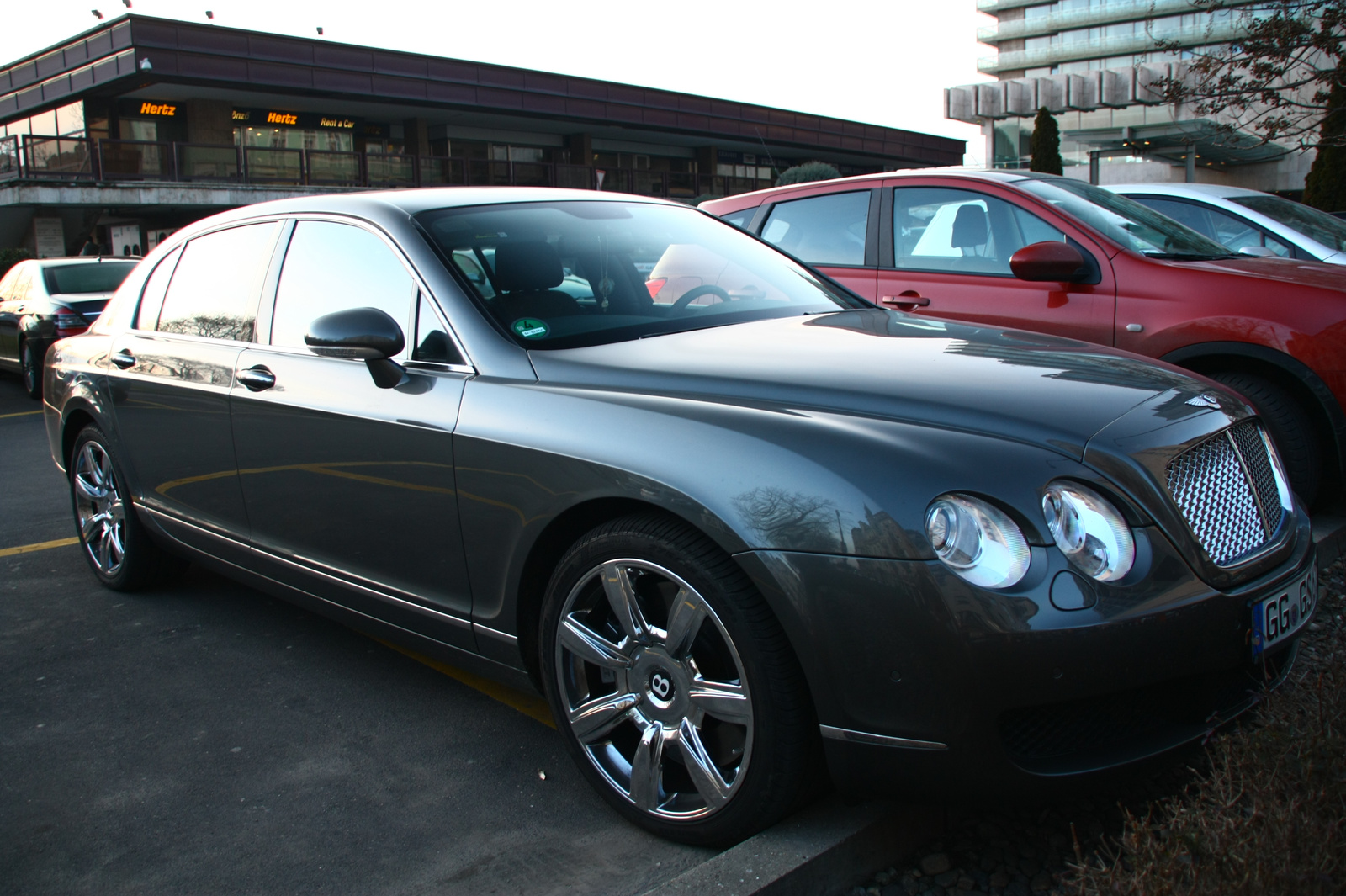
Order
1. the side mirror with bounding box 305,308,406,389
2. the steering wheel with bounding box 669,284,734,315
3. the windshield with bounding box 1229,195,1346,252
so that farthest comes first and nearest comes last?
the windshield with bounding box 1229,195,1346,252
the steering wheel with bounding box 669,284,734,315
the side mirror with bounding box 305,308,406,389

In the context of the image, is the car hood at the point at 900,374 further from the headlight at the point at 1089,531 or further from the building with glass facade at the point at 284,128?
the building with glass facade at the point at 284,128

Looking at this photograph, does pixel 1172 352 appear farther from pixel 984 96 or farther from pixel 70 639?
pixel 984 96

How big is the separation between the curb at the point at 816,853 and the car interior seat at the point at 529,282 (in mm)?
1526

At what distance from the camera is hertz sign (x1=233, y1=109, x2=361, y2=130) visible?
104 ft

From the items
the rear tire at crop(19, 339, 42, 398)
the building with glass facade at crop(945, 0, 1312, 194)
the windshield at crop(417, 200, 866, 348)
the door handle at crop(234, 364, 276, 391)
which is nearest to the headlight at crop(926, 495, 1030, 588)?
the windshield at crop(417, 200, 866, 348)

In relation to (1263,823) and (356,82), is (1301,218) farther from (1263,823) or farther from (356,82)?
(356,82)

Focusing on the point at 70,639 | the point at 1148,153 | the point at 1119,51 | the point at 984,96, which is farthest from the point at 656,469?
the point at 1119,51

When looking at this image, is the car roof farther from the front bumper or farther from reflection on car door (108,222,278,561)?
the front bumper

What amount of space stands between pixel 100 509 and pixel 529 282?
275 cm

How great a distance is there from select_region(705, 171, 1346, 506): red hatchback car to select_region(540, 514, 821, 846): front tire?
1270mm

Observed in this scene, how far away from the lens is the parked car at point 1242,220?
792 centimetres

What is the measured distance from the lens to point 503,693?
3576 mm

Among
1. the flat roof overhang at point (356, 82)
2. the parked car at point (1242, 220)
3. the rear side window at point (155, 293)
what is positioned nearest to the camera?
the rear side window at point (155, 293)

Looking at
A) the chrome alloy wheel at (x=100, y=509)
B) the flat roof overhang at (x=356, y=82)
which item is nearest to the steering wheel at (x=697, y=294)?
the chrome alloy wheel at (x=100, y=509)
